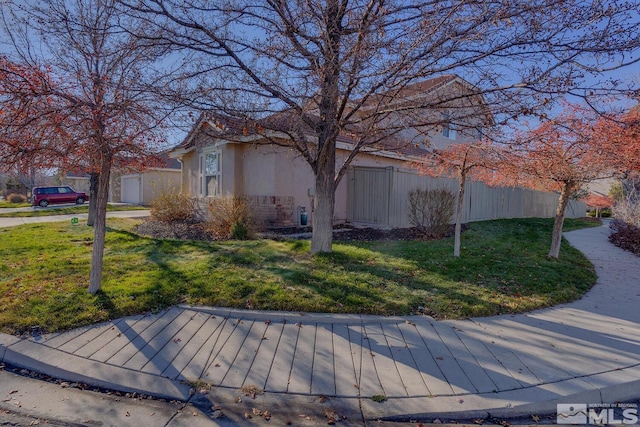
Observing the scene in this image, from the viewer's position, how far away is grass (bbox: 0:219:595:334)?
486 centimetres

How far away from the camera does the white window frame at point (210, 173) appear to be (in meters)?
12.7

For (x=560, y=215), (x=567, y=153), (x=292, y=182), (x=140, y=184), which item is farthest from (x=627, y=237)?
(x=140, y=184)

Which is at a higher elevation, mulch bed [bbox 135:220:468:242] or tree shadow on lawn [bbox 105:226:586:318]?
mulch bed [bbox 135:220:468:242]

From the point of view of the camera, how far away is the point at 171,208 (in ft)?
41.7

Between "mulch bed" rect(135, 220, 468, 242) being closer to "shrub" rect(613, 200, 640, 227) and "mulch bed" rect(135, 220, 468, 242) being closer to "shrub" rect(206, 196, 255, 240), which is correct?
"shrub" rect(206, 196, 255, 240)

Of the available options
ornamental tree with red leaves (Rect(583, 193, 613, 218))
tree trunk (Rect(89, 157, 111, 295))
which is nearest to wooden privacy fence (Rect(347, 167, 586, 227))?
tree trunk (Rect(89, 157, 111, 295))

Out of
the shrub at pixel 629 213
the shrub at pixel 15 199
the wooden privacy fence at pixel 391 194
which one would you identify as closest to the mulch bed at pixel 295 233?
the wooden privacy fence at pixel 391 194

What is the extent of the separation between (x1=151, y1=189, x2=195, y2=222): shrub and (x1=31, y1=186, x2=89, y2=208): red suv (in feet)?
64.1

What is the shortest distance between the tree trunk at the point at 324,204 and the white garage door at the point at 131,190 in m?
26.6

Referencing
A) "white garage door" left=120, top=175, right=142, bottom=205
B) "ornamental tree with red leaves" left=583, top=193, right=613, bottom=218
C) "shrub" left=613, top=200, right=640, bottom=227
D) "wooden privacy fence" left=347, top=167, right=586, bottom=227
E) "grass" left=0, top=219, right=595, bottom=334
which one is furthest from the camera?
"white garage door" left=120, top=175, right=142, bottom=205

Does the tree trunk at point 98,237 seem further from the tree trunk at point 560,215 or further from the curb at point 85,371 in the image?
the tree trunk at point 560,215

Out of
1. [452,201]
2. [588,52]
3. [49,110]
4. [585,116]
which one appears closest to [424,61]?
[588,52]

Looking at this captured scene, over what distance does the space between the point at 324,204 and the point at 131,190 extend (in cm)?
2967

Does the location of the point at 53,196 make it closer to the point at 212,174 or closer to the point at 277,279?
the point at 212,174
